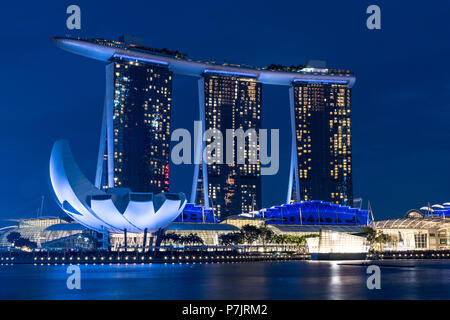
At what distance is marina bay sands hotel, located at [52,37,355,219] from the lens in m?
144

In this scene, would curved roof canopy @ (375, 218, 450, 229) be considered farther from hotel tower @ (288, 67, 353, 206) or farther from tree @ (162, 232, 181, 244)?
tree @ (162, 232, 181, 244)

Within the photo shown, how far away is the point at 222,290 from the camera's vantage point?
39.2 meters

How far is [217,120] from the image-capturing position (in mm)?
166375

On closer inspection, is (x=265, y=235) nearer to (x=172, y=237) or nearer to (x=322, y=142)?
(x=172, y=237)

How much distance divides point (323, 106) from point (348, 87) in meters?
11.3

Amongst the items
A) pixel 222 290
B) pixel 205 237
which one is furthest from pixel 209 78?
pixel 222 290

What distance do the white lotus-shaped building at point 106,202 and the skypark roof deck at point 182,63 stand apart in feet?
207

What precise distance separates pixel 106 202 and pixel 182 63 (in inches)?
3335

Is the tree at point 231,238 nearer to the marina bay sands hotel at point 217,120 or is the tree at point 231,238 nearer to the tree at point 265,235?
the tree at point 265,235

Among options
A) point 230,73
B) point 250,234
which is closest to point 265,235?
point 250,234

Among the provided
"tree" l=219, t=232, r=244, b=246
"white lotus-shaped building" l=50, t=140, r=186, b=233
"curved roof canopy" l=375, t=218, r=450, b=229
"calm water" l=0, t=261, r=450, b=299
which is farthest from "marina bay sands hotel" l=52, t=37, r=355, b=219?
"calm water" l=0, t=261, r=450, b=299

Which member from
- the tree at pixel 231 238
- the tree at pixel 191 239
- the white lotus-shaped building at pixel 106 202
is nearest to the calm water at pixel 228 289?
the white lotus-shaped building at pixel 106 202

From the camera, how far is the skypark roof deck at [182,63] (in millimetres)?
143375
